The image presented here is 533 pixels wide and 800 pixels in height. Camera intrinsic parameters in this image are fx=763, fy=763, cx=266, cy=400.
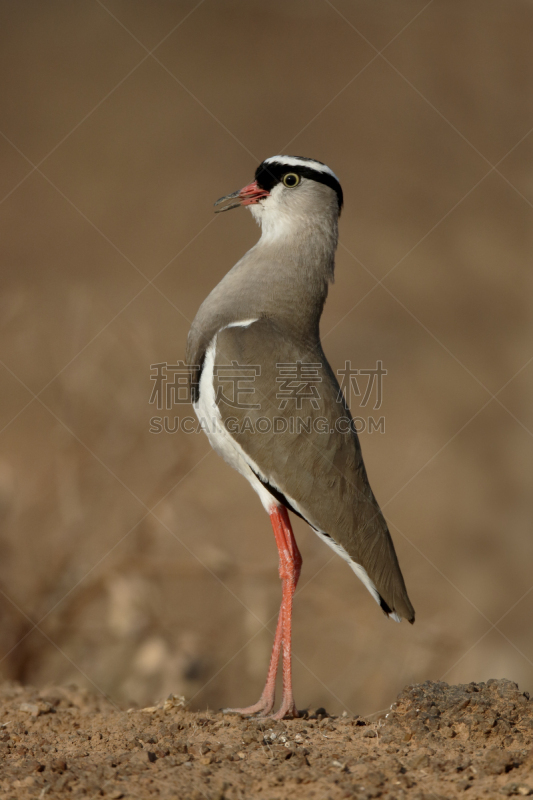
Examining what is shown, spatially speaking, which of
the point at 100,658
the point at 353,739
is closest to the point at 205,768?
the point at 353,739

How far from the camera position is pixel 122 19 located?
29.8 feet

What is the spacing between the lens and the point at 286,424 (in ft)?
10.9

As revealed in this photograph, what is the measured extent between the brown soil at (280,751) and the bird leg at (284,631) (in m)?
0.14

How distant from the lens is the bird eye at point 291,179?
12.5 ft

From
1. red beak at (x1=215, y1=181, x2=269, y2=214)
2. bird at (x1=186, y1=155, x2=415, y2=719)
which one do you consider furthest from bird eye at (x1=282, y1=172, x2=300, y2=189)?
bird at (x1=186, y1=155, x2=415, y2=719)

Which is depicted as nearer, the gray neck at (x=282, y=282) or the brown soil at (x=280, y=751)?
the brown soil at (x=280, y=751)

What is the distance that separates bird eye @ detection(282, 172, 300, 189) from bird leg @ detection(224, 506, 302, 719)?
62.9 inches

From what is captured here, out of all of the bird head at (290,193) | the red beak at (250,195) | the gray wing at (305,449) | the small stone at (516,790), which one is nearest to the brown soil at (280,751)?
the small stone at (516,790)

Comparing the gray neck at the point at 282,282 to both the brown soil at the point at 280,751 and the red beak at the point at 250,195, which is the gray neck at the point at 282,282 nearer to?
the red beak at the point at 250,195

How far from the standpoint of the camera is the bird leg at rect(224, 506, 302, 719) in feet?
10.8

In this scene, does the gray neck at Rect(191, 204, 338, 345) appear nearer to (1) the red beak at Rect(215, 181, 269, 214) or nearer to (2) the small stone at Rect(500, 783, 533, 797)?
(1) the red beak at Rect(215, 181, 269, 214)

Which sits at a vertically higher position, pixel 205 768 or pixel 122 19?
pixel 122 19

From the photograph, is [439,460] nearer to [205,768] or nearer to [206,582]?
[206,582]

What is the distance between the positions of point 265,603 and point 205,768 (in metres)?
3.11
